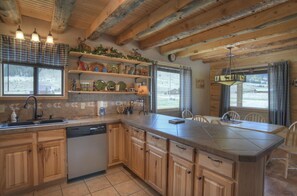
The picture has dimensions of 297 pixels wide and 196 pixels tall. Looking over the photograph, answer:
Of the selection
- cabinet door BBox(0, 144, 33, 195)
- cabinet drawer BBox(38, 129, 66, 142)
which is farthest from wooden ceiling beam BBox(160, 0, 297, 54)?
cabinet door BBox(0, 144, 33, 195)

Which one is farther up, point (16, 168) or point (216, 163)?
point (216, 163)

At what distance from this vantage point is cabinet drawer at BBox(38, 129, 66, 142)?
224 centimetres

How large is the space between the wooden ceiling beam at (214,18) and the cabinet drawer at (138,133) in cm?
188

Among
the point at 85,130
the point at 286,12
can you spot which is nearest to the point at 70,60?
the point at 85,130

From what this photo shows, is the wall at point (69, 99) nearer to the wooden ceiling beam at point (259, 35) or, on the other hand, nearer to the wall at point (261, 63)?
the wooden ceiling beam at point (259, 35)

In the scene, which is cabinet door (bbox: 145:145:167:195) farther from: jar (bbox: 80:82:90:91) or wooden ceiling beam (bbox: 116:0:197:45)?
wooden ceiling beam (bbox: 116:0:197:45)

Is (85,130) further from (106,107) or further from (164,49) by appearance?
(164,49)

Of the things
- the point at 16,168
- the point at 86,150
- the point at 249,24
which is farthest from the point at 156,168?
the point at 249,24

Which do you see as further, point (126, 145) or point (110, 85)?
point (110, 85)

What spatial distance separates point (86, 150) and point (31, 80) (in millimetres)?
1511

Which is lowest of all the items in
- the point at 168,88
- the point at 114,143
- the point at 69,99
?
the point at 114,143

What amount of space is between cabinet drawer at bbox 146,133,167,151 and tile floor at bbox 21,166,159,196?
0.73 m

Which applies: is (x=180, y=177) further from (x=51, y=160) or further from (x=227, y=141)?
(x=51, y=160)

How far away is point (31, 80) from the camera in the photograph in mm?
2732
